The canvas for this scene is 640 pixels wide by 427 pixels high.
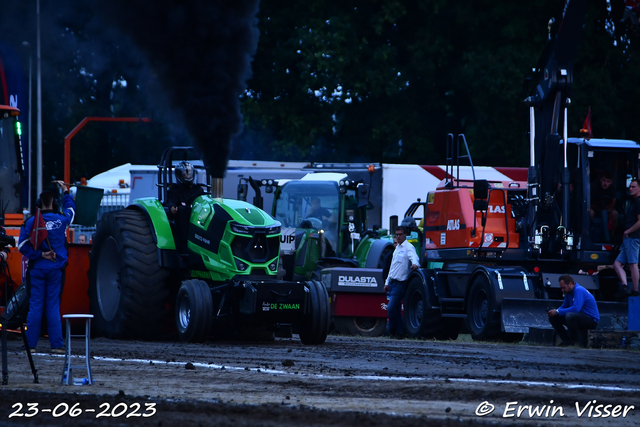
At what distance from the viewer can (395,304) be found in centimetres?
1662

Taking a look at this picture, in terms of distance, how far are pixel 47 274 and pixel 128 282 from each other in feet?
5.10

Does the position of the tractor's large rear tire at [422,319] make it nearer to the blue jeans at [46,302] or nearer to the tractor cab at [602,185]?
A: the tractor cab at [602,185]

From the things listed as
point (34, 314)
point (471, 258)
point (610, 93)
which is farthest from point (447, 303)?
point (610, 93)

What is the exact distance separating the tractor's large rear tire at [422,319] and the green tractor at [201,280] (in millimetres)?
3592

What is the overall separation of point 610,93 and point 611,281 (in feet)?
51.7

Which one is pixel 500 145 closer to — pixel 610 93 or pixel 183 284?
pixel 610 93

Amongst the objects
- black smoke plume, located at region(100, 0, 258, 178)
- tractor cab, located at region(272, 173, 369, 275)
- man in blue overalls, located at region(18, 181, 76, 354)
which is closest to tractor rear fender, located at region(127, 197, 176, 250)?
black smoke plume, located at region(100, 0, 258, 178)

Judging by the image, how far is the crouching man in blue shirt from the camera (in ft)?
43.8

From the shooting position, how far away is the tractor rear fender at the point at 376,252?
60.3 feet

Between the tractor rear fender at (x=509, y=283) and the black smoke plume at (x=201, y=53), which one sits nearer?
the black smoke plume at (x=201, y=53)

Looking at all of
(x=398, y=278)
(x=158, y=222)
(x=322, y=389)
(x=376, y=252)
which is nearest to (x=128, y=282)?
(x=158, y=222)

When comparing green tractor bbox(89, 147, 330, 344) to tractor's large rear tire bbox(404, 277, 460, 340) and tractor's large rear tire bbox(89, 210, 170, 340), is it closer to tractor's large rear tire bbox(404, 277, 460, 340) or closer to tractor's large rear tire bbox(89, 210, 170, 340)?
tractor's large rear tire bbox(89, 210, 170, 340)

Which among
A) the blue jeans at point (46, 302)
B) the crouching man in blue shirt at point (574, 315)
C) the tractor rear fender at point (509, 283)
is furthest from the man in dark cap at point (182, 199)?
the crouching man in blue shirt at point (574, 315)

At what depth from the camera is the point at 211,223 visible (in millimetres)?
12484
